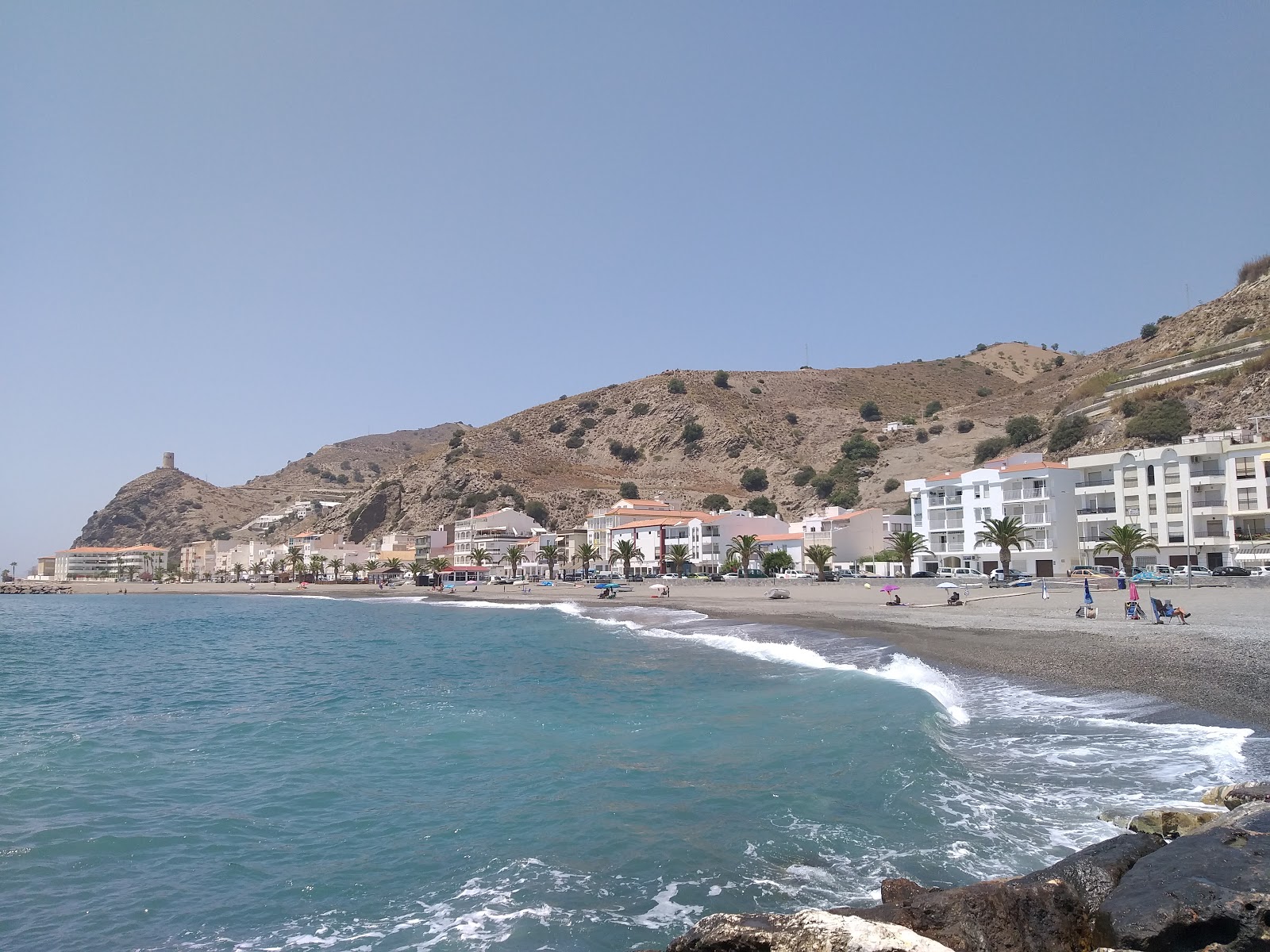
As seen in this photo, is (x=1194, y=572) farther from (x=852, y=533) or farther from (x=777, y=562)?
(x=777, y=562)

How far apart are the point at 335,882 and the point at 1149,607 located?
32.7 metres

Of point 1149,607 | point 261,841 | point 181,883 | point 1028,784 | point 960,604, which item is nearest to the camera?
point 181,883

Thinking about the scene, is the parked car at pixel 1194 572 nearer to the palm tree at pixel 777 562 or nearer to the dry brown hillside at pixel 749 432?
the palm tree at pixel 777 562

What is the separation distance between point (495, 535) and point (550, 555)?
36.7 feet

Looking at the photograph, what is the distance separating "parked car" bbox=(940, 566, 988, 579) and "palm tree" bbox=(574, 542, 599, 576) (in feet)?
145

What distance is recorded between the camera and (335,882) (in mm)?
9812

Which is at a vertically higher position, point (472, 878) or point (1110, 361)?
point (1110, 361)

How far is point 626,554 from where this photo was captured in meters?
94.9

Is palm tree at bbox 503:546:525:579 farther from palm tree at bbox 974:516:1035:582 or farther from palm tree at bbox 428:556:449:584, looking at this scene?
palm tree at bbox 974:516:1035:582

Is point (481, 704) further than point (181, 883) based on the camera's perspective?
Yes

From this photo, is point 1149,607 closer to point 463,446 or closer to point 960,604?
point 960,604

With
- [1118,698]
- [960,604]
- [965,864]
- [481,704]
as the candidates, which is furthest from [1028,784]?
[960,604]

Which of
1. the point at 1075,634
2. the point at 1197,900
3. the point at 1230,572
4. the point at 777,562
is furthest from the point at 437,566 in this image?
the point at 1197,900

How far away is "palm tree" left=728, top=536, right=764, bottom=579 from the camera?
265 feet
